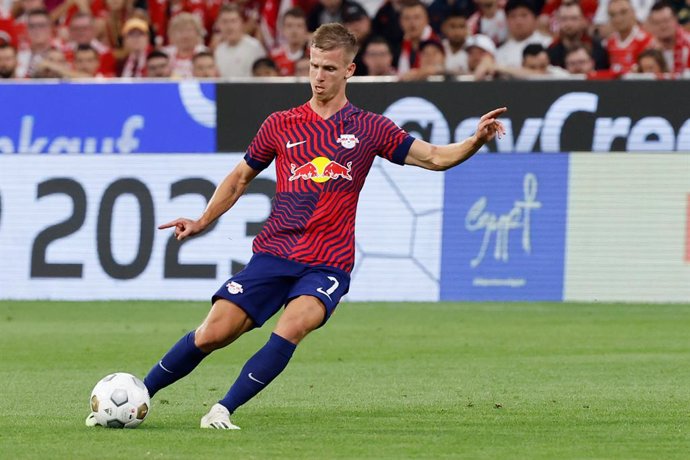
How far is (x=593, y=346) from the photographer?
13.2 m

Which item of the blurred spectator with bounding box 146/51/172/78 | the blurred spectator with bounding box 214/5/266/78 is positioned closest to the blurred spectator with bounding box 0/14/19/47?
the blurred spectator with bounding box 146/51/172/78

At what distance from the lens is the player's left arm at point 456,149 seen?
26.3 ft

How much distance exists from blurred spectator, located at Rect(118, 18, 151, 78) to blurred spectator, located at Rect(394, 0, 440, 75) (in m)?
3.59

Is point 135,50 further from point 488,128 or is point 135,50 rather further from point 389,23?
point 488,128

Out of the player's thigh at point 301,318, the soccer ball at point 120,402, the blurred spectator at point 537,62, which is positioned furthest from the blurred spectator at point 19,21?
the player's thigh at point 301,318

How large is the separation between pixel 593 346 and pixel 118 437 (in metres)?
6.50

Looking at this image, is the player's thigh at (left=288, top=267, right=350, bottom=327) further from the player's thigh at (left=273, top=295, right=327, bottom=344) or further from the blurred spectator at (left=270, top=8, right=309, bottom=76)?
the blurred spectator at (left=270, top=8, right=309, bottom=76)

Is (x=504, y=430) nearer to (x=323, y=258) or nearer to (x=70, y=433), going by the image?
(x=323, y=258)

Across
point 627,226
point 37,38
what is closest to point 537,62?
point 627,226

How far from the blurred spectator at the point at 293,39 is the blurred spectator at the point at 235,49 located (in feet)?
1.08

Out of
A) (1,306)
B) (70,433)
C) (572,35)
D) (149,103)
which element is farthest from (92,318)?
(70,433)

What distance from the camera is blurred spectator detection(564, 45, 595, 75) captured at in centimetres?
1770

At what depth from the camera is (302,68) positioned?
1842 centimetres

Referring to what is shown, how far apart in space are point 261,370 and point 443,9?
40.8 feet
